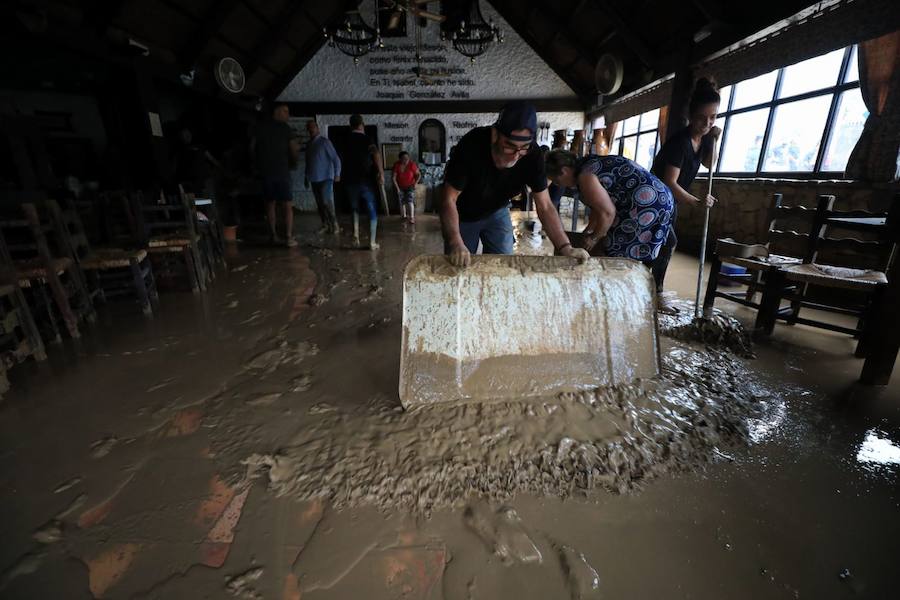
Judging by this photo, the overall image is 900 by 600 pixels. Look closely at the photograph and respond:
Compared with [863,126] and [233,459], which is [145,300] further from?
[863,126]

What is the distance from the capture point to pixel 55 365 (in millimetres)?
2312

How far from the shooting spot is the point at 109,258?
2898 millimetres

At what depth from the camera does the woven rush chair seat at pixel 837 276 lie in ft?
7.42

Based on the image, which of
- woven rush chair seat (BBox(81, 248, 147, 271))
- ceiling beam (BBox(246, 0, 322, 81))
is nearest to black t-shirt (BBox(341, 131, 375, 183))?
woven rush chair seat (BBox(81, 248, 147, 271))

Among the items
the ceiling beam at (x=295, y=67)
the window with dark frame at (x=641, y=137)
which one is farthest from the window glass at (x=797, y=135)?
the ceiling beam at (x=295, y=67)

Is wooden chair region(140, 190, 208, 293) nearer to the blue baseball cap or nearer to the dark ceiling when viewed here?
the dark ceiling

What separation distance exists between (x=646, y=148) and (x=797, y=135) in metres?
4.15

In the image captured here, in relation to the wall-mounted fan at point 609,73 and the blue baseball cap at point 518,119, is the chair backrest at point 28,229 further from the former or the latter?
the wall-mounted fan at point 609,73

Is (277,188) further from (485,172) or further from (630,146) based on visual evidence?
(630,146)

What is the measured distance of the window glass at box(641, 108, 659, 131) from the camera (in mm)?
7969

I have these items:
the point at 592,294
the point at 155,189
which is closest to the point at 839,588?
the point at 592,294

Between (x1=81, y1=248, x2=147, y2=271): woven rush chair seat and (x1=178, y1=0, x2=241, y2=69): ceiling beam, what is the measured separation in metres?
5.19

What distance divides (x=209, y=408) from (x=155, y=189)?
5.31m

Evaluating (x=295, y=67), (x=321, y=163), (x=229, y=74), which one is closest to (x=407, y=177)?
(x=321, y=163)
